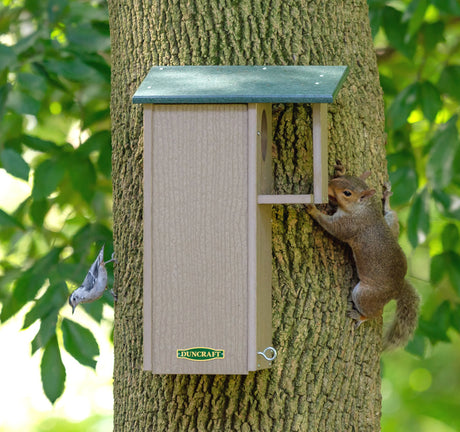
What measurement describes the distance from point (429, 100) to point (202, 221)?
1.93m

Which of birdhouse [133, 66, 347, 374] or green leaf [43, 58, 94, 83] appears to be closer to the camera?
birdhouse [133, 66, 347, 374]

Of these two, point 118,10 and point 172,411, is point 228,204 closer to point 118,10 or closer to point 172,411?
point 172,411

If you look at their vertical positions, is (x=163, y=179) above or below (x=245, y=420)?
above

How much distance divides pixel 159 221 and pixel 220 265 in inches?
10.0

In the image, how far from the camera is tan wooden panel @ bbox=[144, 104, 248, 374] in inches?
91.0

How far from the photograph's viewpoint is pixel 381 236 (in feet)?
9.05

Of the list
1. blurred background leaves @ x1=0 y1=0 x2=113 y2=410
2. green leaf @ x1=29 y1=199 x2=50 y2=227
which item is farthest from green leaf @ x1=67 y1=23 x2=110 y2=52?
green leaf @ x1=29 y1=199 x2=50 y2=227

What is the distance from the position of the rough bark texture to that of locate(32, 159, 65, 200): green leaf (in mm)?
748

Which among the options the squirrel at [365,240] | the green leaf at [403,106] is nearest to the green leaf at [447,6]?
the green leaf at [403,106]

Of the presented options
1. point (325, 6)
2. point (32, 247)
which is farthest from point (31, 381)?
point (325, 6)

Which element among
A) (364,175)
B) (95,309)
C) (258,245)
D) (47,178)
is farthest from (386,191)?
(47,178)

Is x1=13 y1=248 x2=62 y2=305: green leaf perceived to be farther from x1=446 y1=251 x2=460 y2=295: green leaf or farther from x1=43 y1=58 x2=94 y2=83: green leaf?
x1=446 y1=251 x2=460 y2=295: green leaf

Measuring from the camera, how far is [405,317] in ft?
10.4

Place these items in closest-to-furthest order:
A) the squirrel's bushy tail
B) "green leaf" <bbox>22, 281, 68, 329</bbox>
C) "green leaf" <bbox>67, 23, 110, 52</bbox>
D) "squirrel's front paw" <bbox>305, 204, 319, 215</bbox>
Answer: "squirrel's front paw" <bbox>305, 204, 319, 215</bbox> < "green leaf" <bbox>22, 281, 68, 329</bbox> < the squirrel's bushy tail < "green leaf" <bbox>67, 23, 110, 52</bbox>
